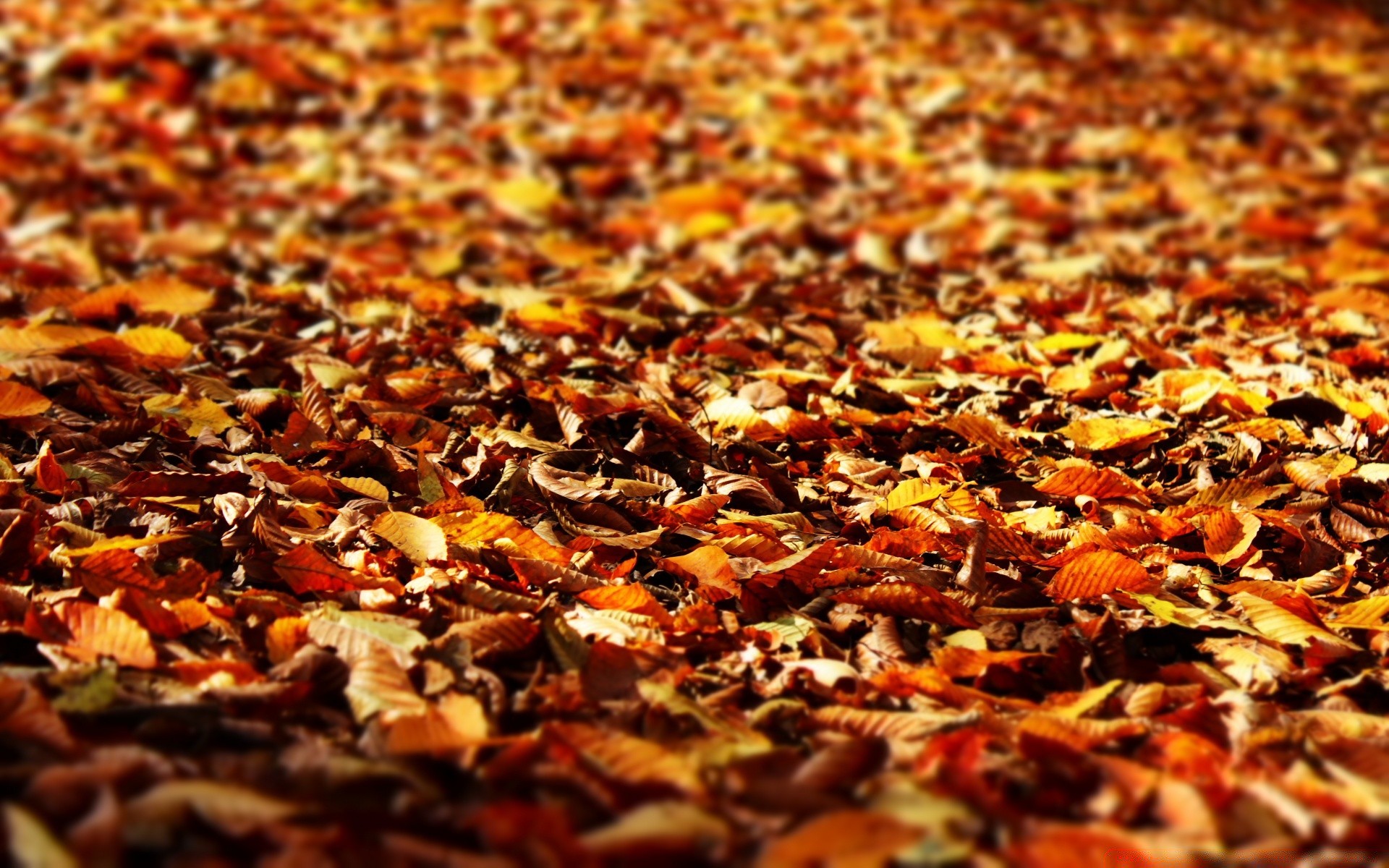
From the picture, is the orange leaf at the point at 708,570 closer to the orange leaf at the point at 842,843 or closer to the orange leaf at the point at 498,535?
the orange leaf at the point at 498,535

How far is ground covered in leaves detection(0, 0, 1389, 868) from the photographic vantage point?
47.7 inches

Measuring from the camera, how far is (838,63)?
463 centimetres

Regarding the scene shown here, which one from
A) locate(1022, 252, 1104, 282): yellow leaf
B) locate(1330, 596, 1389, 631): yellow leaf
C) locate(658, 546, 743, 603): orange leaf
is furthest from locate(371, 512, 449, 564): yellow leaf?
locate(1022, 252, 1104, 282): yellow leaf

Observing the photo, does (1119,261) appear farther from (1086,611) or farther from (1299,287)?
(1086,611)

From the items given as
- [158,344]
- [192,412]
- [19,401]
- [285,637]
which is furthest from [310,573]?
[158,344]

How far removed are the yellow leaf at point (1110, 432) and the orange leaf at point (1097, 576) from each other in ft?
1.58

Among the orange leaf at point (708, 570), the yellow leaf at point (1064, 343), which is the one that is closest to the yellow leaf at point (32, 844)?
the orange leaf at point (708, 570)

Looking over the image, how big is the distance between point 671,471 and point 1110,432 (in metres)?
0.75

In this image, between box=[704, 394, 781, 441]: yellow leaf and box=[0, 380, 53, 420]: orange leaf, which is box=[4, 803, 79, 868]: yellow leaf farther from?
box=[704, 394, 781, 441]: yellow leaf

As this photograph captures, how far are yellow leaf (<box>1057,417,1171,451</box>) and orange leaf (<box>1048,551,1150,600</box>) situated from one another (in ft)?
1.58

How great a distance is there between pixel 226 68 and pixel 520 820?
376 cm

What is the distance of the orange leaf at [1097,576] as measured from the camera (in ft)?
5.43

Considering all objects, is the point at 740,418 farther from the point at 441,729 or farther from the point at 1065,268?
Result: the point at 1065,268

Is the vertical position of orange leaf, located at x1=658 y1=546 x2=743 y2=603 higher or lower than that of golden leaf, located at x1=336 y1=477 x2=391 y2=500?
lower
